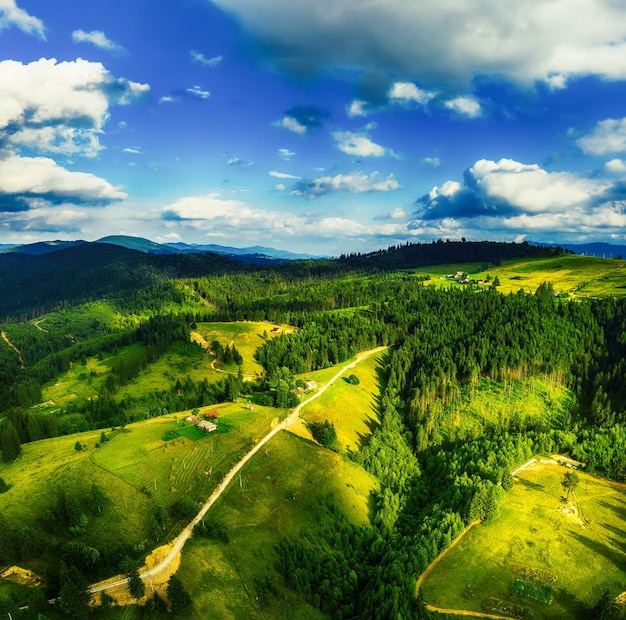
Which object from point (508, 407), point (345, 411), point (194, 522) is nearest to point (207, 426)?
point (194, 522)

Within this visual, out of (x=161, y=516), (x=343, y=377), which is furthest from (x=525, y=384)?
(x=161, y=516)

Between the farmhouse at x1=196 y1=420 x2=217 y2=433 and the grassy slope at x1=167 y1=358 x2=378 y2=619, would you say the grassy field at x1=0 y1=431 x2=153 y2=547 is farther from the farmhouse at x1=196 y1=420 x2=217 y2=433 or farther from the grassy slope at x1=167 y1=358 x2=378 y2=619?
the farmhouse at x1=196 y1=420 x2=217 y2=433

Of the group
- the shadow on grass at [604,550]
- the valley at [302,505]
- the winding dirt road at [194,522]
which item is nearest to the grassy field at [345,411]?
the valley at [302,505]

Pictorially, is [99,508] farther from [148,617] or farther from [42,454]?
[42,454]

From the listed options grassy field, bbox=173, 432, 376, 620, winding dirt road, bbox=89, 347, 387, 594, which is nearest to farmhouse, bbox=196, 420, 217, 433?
winding dirt road, bbox=89, 347, 387, 594

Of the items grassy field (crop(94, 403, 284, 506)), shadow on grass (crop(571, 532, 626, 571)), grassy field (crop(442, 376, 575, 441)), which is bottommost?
shadow on grass (crop(571, 532, 626, 571))
